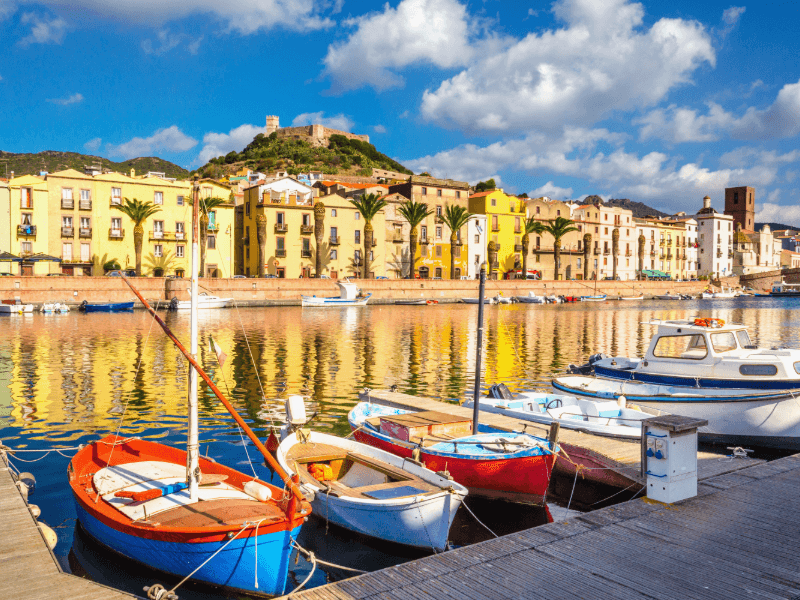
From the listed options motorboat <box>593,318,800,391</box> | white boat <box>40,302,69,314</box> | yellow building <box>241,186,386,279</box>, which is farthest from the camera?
yellow building <box>241,186,386,279</box>

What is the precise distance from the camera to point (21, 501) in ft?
32.5

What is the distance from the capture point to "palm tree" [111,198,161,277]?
70.1 metres

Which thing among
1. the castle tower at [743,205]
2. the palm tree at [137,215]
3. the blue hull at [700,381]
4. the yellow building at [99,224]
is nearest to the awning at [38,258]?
the yellow building at [99,224]

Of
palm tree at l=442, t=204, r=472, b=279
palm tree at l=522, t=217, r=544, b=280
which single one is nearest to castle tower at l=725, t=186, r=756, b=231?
palm tree at l=522, t=217, r=544, b=280

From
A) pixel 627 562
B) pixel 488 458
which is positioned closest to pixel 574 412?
pixel 488 458

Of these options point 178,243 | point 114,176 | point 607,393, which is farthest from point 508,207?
point 607,393

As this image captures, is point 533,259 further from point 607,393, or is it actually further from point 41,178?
point 607,393

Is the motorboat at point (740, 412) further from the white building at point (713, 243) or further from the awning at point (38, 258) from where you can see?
the white building at point (713, 243)

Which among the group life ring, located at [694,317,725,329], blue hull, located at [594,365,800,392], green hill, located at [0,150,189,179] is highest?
green hill, located at [0,150,189,179]

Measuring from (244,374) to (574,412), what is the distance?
14.8 metres

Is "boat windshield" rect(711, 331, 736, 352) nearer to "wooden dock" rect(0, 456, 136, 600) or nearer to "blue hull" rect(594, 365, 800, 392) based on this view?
"blue hull" rect(594, 365, 800, 392)

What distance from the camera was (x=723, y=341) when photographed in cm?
1803

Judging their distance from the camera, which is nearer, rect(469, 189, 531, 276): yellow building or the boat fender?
the boat fender

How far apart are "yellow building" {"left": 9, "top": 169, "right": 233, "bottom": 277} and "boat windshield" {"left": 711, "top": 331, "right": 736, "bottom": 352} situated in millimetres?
58474
